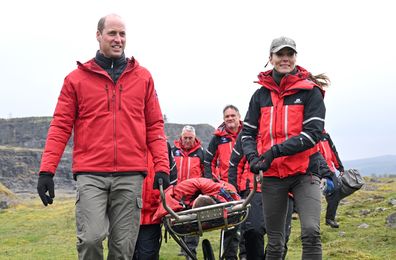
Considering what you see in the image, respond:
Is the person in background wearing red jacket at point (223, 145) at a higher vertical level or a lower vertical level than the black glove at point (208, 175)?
higher

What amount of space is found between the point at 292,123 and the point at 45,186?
2344mm

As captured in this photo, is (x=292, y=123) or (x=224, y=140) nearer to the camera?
(x=292, y=123)

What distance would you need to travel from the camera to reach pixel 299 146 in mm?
5375

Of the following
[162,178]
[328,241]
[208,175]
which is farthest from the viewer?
[328,241]

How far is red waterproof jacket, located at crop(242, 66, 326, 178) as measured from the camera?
5.43 metres

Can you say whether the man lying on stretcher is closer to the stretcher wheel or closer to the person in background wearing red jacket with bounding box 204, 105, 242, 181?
the stretcher wheel

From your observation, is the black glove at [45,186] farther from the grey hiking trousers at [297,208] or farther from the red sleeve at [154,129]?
the grey hiking trousers at [297,208]

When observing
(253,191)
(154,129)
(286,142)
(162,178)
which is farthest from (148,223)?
(286,142)

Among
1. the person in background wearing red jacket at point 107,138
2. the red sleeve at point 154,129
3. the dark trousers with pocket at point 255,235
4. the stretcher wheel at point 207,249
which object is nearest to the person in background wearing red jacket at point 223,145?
the dark trousers with pocket at point 255,235

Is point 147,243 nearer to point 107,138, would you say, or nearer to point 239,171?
point 107,138

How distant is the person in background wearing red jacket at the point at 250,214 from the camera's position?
24.8 feet

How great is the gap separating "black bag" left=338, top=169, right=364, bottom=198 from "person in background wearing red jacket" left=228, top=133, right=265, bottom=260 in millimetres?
3270

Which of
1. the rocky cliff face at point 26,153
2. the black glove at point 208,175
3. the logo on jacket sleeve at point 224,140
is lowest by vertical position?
the rocky cliff face at point 26,153

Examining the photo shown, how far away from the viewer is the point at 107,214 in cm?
528
